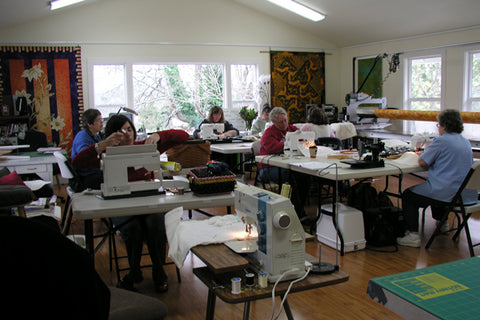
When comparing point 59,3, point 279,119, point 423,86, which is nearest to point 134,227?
point 279,119

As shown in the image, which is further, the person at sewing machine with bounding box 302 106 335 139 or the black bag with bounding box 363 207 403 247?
the person at sewing machine with bounding box 302 106 335 139

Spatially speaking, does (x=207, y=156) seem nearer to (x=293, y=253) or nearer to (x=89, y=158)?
(x=89, y=158)

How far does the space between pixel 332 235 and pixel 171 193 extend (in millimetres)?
1607

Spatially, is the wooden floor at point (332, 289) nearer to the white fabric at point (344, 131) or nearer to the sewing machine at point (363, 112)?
the white fabric at point (344, 131)

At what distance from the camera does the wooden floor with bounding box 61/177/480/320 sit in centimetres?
262

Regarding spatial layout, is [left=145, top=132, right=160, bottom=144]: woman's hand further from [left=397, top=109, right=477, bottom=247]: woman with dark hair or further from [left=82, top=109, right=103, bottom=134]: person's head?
[left=397, top=109, right=477, bottom=247]: woman with dark hair

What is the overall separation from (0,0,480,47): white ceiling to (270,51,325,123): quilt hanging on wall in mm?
575

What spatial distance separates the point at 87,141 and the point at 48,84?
363 cm

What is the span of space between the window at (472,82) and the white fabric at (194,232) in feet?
18.2

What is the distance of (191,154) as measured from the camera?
149 inches


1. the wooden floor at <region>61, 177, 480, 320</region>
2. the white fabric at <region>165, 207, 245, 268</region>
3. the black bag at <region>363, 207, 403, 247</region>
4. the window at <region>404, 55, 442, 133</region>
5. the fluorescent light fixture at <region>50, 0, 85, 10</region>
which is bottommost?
the wooden floor at <region>61, 177, 480, 320</region>

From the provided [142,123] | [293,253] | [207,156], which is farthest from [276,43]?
[293,253]

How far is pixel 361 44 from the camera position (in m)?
8.23

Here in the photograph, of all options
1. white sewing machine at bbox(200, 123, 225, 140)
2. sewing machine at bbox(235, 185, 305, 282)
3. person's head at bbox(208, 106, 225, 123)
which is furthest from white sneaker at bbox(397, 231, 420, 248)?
person's head at bbox(208, 106, 225, 123)
